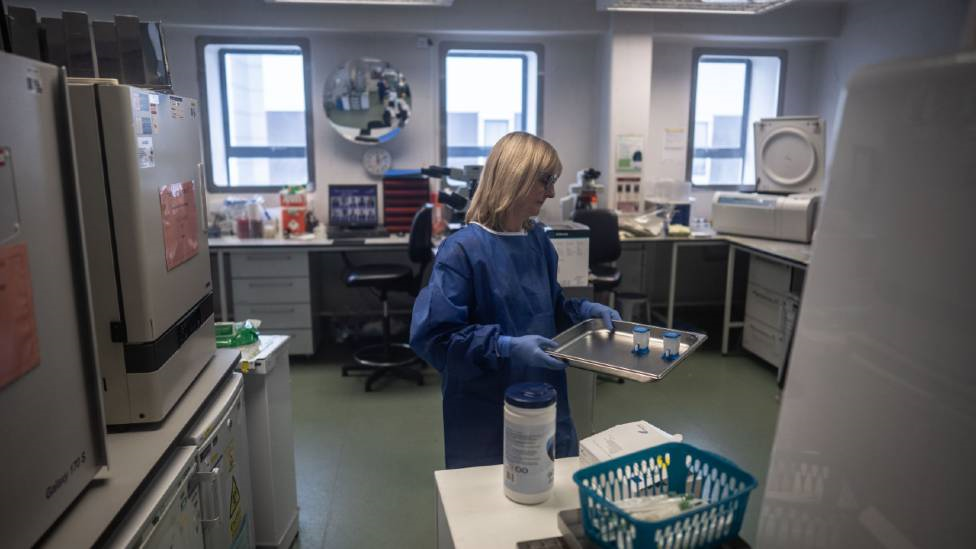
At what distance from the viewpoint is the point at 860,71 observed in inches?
23.3

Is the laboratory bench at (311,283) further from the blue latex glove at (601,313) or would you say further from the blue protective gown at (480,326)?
the blue protective gown at (480,326)

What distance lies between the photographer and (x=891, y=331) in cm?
58

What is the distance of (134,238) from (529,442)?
0.90 m

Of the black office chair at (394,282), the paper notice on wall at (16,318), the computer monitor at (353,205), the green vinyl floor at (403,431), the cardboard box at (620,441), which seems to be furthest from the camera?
the computer monitor at (353,205)

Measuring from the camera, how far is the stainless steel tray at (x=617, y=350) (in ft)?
4.44

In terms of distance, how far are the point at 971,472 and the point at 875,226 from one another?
0.75ft

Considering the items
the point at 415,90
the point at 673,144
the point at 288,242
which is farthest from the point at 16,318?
the point at 673,144

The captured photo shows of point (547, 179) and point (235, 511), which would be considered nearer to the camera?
point (547, 179)

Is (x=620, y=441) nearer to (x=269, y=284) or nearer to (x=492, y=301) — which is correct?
(x=492, y=301)

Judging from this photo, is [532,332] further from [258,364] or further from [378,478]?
[378,478]

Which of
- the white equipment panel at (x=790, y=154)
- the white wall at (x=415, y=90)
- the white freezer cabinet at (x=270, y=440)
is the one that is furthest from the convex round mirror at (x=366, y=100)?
the white freezer cabinet at (x=270, y=440)

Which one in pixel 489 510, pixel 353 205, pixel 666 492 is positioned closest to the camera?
pixel 666 492

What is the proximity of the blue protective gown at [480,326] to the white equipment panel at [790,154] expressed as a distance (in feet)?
10.7

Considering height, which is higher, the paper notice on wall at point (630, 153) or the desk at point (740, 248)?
the paper notice on wall at point (630, 153)
